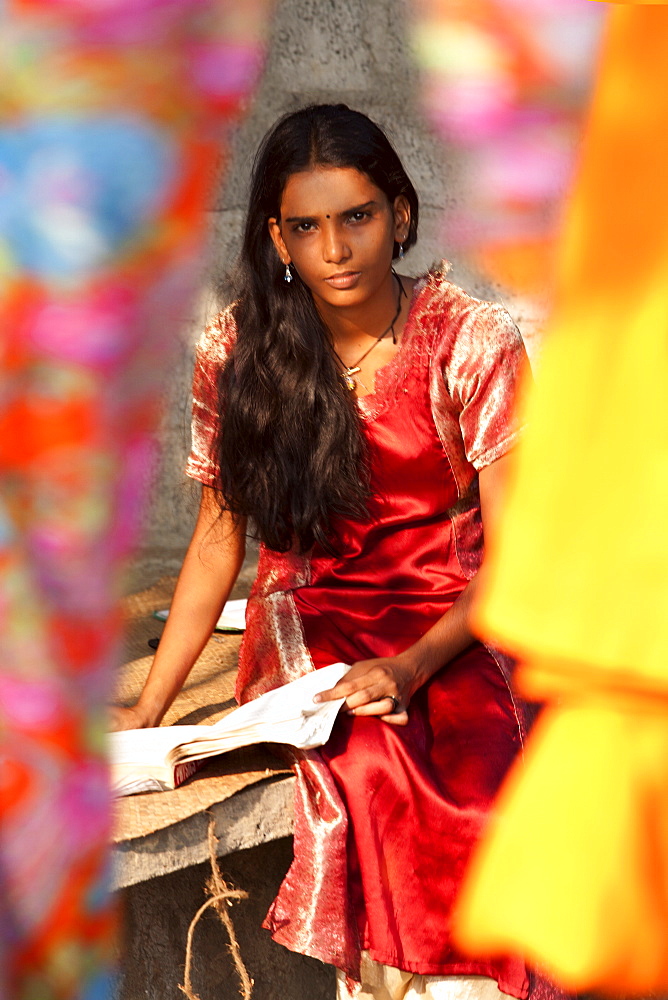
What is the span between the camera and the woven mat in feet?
5.30

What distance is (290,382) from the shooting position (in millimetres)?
1845

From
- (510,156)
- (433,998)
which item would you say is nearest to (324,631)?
(433,998)

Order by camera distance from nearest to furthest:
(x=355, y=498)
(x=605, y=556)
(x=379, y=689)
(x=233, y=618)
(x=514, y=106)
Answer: (x=605, y=556), (x=514, y=106), (x=379, y=689), (x=355, y=498), (x=233, y=618)

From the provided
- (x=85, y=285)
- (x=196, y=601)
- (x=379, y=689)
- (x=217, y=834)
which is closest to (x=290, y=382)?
(x=196, y=601)

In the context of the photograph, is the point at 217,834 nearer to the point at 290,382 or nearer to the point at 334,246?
the point at 290,382

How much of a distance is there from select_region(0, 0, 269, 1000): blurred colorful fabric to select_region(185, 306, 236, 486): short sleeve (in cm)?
107

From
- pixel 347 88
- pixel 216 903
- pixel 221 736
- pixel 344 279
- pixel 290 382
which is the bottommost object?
pixel 216 903

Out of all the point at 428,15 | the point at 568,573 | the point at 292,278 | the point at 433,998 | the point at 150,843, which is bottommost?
the point at 433,998

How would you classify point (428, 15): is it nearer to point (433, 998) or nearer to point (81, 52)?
point (81, 52)

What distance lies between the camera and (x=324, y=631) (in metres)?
1.85

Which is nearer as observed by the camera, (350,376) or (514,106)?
(514,106)

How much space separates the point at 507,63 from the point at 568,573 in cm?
49

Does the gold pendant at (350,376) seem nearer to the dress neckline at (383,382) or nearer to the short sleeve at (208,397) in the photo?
the dress neckline at (383,382)

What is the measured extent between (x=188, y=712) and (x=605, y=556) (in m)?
1.37
